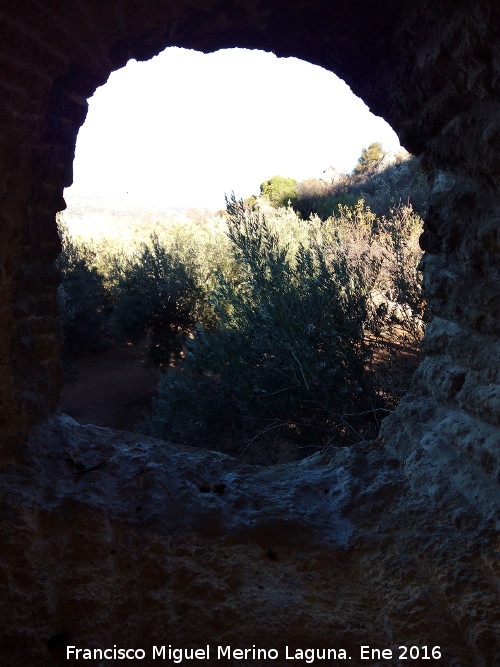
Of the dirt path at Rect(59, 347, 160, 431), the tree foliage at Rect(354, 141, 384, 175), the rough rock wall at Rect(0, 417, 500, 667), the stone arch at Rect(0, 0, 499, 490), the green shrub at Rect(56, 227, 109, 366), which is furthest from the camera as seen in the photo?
the tree foliage at Rect(354, 141, 384, 175)

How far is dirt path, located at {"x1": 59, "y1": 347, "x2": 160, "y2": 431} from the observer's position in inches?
329

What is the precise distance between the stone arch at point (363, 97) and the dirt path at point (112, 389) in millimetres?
5868

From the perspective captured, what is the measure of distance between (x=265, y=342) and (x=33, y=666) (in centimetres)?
376

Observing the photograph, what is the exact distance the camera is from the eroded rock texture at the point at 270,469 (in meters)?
1.42

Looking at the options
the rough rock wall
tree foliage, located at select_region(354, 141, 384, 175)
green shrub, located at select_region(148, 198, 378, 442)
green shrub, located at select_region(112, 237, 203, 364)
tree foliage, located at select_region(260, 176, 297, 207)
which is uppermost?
tree foliage, located at select_region(354, 141, 384, 175)

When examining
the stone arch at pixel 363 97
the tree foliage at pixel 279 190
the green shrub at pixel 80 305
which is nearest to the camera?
the stone arch at pixel 363 97

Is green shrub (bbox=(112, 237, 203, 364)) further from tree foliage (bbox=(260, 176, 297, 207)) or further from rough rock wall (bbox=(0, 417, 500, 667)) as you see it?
tree foliage (bbox=(260, 176, 297, 207))

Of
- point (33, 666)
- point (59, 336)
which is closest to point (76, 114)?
point (59, 336)

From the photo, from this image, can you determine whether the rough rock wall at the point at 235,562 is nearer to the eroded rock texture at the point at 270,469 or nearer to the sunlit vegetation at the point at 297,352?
the eroded rock texture at the point at 270,469

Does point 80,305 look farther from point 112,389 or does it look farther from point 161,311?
point 112,389

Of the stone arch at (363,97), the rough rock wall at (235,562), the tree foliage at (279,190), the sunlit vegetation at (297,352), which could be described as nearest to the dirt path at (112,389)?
the sunlit vegetation at (297,352)

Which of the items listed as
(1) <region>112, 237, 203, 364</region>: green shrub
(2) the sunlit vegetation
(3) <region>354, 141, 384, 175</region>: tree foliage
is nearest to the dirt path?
(1) <region>112, 237, 203, 364</region>: green shrub


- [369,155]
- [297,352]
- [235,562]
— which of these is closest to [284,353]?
[297,352]

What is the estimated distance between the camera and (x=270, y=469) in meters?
2.44
